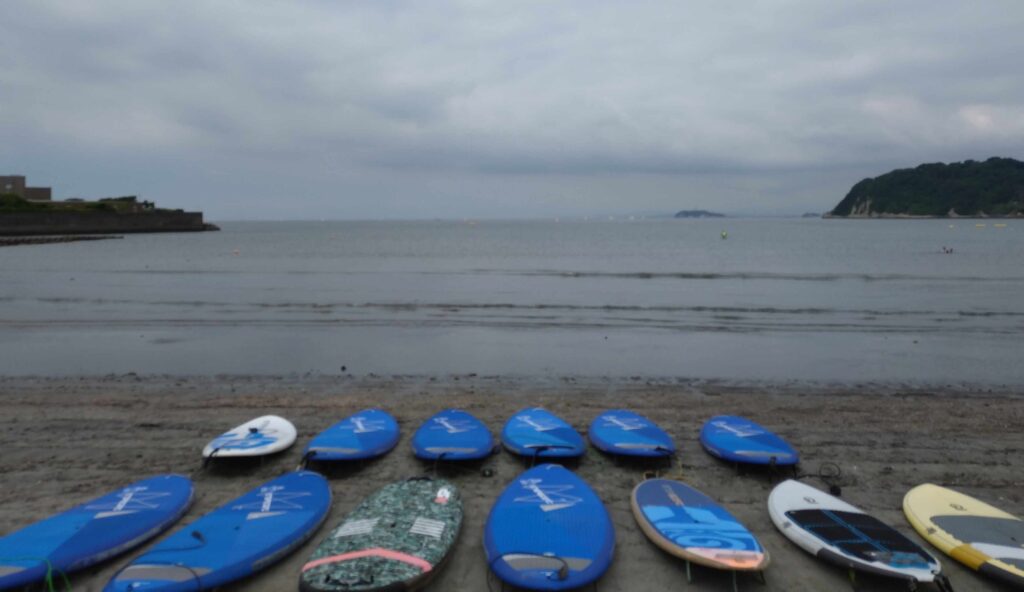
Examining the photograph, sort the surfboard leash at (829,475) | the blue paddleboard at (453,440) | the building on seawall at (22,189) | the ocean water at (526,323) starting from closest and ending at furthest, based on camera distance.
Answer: the surfboard leash at (829,475) < the blue paddleboard at (453,440) < the ocean water at (526,323) < the building on seawall at (22,189)

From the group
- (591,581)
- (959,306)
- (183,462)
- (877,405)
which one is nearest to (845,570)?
(591,581)

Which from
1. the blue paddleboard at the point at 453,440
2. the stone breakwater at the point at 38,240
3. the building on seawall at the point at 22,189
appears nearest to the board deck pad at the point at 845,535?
the blue paddleboard at the point at 453,440

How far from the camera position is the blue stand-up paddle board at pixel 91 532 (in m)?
3.88

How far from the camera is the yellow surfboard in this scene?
4137 mm

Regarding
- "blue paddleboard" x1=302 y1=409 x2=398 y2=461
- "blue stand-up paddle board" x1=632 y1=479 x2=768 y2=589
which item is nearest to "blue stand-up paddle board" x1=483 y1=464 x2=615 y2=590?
A: "blue stand-up paddle board" x1=632 y1=479 x2=768 y2=589

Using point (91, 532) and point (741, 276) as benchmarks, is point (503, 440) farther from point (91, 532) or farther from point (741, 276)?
point (741, 276)

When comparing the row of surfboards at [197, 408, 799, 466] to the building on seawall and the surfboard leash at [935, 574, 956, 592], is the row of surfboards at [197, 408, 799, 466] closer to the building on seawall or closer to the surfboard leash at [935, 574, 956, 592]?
the surfboard leash at [935, 574, 956, 592]

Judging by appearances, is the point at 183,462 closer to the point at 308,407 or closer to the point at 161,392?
the point at 308,407

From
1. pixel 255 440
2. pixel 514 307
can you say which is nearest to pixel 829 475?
pixel 255 440

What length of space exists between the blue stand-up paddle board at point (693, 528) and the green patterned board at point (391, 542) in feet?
5.37

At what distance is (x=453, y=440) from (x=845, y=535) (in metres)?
3.84

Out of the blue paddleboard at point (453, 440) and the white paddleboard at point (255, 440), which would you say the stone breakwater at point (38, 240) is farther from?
the blue paddleboard at point (453, 440)

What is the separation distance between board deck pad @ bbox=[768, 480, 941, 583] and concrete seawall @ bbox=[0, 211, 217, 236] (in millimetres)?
86588

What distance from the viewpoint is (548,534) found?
428 cm
